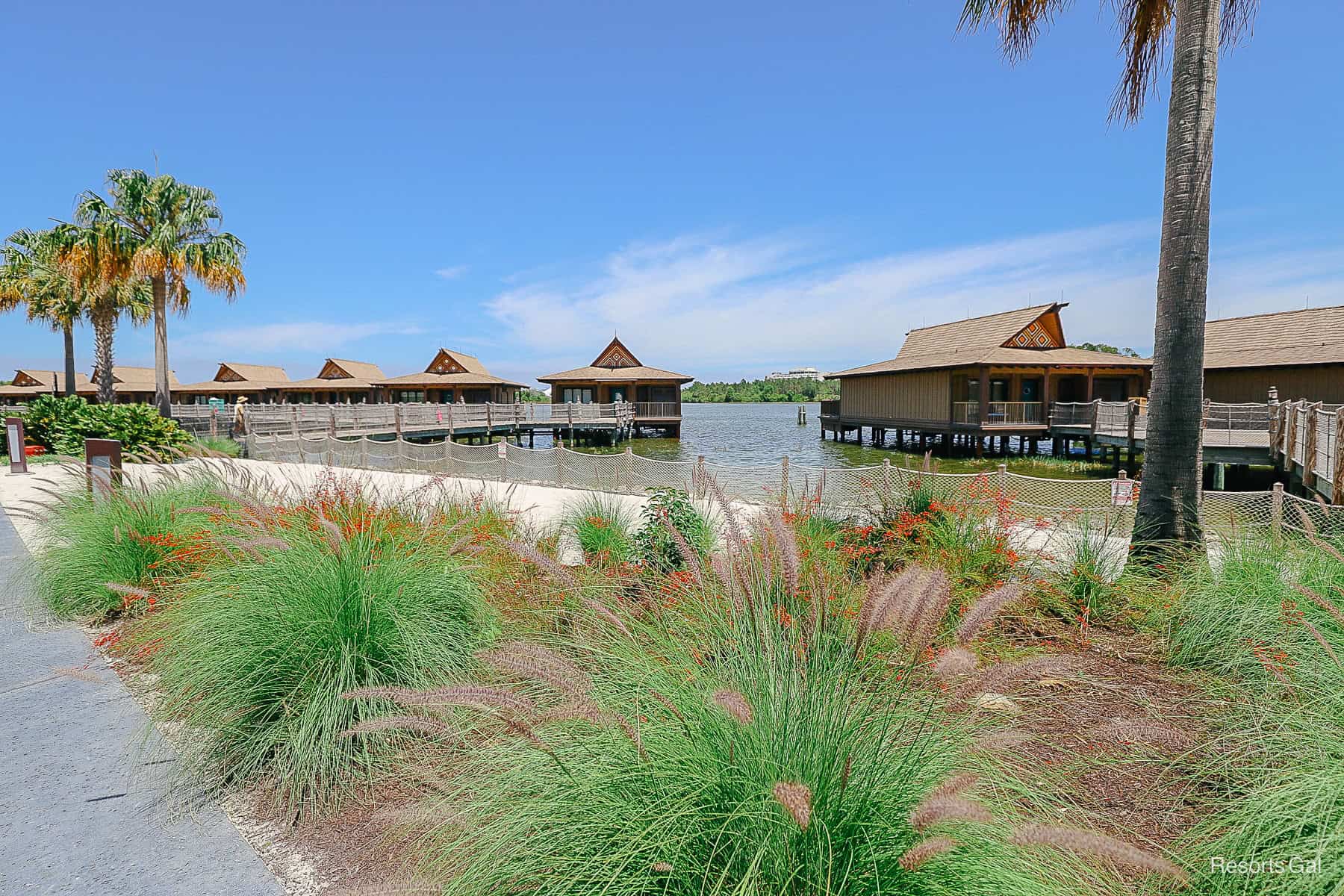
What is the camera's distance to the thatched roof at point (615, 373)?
45.5 m

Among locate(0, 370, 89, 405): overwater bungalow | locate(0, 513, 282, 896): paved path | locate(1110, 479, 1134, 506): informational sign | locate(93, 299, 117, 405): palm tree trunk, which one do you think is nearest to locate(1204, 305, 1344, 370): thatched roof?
locate(1110, 479, 1134, 506): informational sign

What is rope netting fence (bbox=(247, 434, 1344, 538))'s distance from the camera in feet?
19.7

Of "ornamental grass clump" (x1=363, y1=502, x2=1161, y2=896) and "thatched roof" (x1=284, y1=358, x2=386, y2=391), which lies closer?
"ornamental grass clump" (x1=363, y1=502, x2=1161, y2=896)

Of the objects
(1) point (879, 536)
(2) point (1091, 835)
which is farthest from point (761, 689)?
(1) point (879, 536)

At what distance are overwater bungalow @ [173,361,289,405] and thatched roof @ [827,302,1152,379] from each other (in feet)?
153

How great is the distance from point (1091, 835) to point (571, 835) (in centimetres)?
120

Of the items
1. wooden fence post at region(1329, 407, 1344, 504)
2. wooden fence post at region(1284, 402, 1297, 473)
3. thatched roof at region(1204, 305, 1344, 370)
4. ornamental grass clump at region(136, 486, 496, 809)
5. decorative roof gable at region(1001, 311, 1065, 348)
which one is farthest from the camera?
decorative roof gable at region(1001, 311, 1065, 348)

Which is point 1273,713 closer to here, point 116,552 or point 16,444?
point 116,552

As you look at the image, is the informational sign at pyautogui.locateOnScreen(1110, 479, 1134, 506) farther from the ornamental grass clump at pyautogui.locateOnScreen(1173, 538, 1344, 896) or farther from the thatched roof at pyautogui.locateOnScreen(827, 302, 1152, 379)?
the thatched roof at pyautogui.locateOnScreen(827, 302, 1152, 379)

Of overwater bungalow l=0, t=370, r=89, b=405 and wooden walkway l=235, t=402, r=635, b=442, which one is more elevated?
overwater bungalow l=0, t=370, r=89, b=405

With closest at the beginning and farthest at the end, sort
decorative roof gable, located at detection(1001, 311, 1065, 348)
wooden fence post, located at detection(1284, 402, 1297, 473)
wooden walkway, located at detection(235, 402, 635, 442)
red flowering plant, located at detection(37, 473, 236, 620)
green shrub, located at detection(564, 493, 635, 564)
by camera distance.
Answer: red flowering plant, located at detection(37, 473, 236, 620) < green shrub, located at detection(564, 493, 635, 564) < wooden fence post, located at detection(1284, 402, 1297, 473) < wooden walkway, located at detection(235, 402, 635, 442) < decorative roof gable, located at detection(1001, 311, 1065, 348)

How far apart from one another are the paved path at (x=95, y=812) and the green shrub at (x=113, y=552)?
38.2 inches


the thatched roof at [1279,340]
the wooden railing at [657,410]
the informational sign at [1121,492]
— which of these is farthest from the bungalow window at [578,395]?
the informational sign at [1121,492]

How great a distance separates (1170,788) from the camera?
9.07 ft
